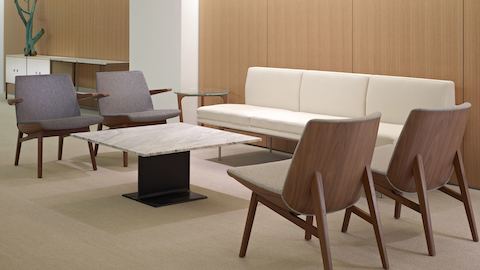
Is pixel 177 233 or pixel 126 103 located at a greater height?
pixel 126 103

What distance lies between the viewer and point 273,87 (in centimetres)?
807

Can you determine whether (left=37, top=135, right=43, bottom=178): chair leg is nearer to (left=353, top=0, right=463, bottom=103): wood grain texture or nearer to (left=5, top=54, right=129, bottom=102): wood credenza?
(left=353, top=0, right=463, bottom=103): wood grain texture

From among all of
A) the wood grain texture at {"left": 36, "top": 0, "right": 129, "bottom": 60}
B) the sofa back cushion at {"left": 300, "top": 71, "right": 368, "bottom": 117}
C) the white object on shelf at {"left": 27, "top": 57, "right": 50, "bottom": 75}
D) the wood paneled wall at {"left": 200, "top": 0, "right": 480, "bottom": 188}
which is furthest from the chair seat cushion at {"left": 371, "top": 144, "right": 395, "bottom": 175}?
the white object on shelf at {"left": 27, "top": 57, "right": 50, "bottom": 75}

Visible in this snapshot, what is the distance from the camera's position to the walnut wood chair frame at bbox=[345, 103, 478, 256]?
4.50m

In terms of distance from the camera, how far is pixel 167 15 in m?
9.12

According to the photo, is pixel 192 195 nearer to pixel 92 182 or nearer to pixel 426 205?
pixel 92 182

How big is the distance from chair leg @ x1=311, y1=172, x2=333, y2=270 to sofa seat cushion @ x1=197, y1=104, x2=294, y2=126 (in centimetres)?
351

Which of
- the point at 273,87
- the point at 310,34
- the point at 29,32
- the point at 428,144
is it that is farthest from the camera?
the point at 29,32

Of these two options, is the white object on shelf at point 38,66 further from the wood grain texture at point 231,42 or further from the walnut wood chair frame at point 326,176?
the walnut wood chair frame at point 326,176

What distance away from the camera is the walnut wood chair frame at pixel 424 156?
4504 millimetres

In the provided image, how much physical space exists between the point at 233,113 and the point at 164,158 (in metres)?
1.78

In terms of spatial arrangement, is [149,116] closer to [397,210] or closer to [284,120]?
[284,120]

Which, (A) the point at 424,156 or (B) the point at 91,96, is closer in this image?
(A) the point at 424,156

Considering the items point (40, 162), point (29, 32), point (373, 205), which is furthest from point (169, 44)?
point (373, 205)
